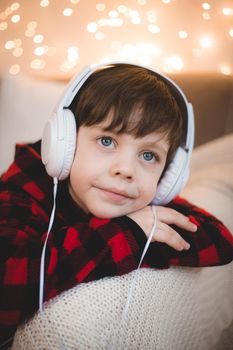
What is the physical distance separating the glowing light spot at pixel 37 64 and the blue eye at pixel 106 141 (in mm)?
892

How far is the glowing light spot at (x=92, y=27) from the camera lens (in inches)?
51.3

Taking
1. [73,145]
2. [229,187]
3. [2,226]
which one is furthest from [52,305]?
[229,187]

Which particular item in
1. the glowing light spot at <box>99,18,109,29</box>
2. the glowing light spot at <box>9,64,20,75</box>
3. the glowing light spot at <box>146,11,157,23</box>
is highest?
the glowing light spot at <box>146,11,157,23</box>

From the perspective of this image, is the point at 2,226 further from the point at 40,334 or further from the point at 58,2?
the point at 58,2

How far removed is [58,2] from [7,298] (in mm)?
1135

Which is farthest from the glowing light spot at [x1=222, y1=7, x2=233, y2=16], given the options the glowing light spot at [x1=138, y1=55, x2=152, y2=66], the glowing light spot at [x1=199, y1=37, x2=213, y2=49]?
the glowing light spot at [x1=138, y1=55, x2=152, y2=66]

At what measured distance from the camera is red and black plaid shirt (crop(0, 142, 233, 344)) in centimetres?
49

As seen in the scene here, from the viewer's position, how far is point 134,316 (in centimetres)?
50

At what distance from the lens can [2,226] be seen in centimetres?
56

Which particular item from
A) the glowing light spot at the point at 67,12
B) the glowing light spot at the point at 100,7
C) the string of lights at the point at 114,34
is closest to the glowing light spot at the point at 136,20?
the string of lights at the point at 114,34

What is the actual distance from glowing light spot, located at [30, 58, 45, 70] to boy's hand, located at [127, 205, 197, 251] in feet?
3.23

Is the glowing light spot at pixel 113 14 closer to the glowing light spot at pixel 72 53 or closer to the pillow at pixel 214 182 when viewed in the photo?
the glowing light spot at pixel 72 53

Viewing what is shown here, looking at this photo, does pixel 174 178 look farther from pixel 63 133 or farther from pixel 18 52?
pixel 18 52

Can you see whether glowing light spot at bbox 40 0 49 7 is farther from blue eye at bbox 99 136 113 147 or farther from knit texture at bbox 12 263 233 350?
knit texture at bbox 12 263 233 350
